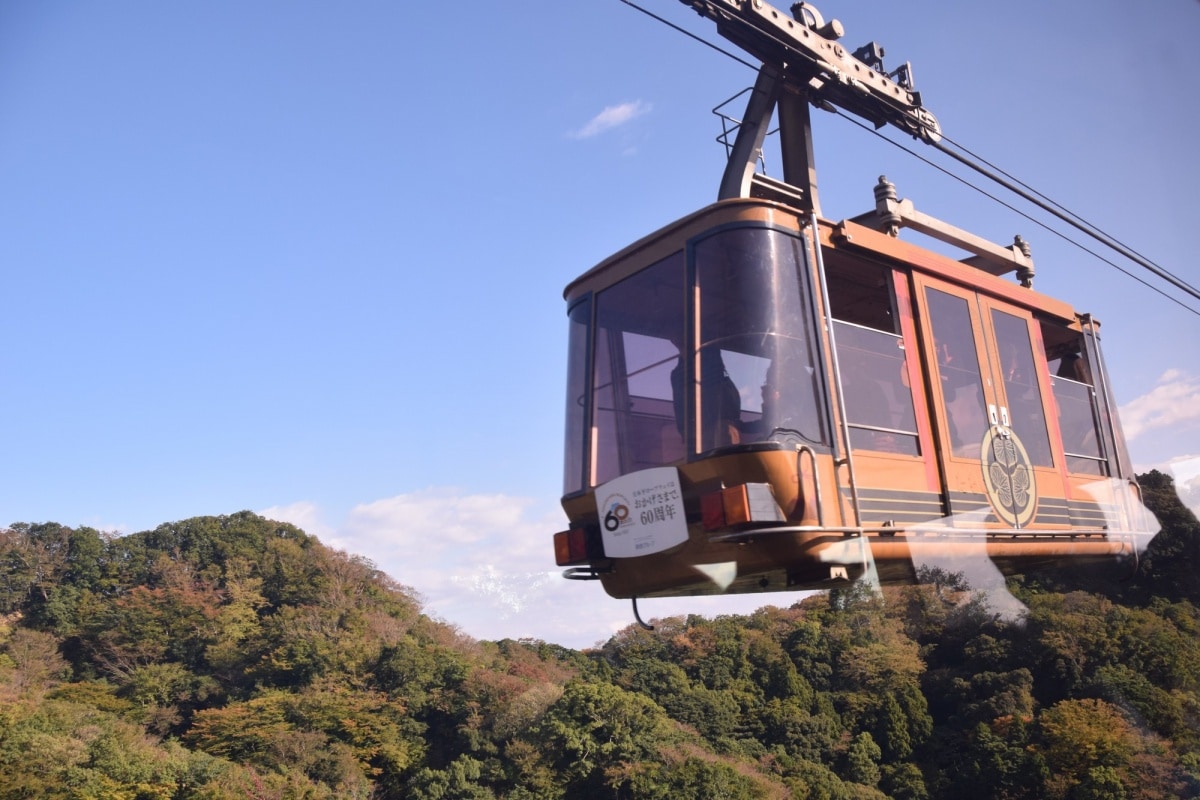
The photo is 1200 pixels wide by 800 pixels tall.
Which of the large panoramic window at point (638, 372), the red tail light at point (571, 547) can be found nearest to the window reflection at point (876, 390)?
the large panoramic window at point (638, 372)

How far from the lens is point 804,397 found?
420 cm

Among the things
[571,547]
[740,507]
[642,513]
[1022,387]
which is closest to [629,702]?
[1022,387]

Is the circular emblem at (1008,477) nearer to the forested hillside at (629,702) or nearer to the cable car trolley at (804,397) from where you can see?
the cable car trolley at (804,397)

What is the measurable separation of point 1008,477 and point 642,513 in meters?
2.27

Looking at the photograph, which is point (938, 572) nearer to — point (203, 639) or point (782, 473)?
point (782, 473)

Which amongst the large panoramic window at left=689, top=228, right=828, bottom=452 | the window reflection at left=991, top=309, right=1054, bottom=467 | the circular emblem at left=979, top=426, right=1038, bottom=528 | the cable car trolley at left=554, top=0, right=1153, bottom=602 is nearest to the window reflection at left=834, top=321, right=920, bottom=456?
the cable car trolley at left=554, top=0, right=1153, bottom=602

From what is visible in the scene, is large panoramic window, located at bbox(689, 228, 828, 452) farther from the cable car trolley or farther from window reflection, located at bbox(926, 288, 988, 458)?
window reflection, located at bbox(926, 288, 988, 458)

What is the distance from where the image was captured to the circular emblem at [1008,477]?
5055mm

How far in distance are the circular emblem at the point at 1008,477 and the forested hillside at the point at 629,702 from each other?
40.3ft

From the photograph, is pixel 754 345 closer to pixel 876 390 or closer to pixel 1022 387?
pixel 876 390

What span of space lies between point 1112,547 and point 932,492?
2078 millimetres

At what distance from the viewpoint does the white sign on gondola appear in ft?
14.1

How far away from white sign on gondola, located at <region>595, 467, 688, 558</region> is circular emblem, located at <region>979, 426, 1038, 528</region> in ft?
6.31

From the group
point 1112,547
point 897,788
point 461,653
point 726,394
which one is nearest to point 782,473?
point 726,394
